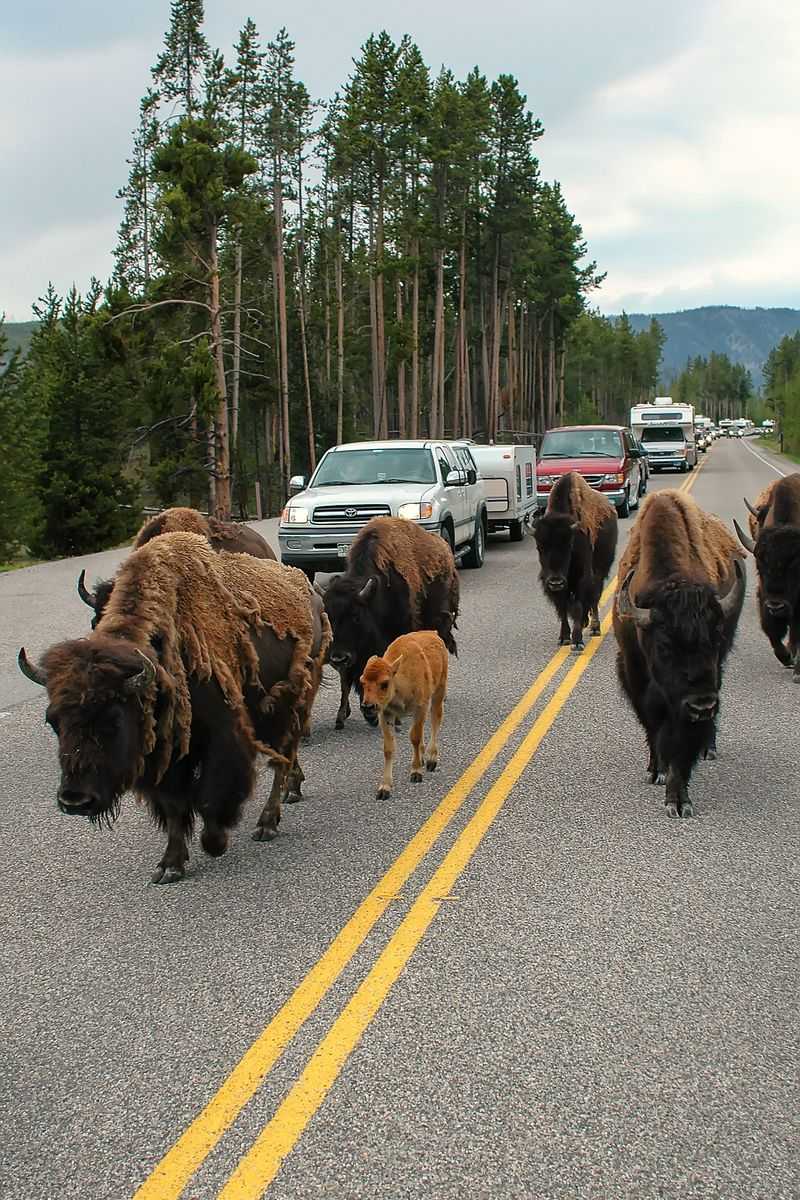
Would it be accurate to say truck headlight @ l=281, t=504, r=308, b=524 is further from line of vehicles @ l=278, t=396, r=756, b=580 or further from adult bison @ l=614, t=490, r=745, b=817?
adult bison @ l=614, t=490, r=745, b=817

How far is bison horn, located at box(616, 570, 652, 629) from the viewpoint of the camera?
22.5 feet

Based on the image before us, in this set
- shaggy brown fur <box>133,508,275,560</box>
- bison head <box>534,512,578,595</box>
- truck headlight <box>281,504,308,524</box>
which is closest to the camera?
shaggy brown fur <box>133,508,275,560</box>

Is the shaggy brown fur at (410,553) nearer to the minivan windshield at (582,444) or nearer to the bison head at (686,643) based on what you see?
the bison head at (686,643)

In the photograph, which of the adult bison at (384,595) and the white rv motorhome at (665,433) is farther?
the white rv motorhome at (665,433)

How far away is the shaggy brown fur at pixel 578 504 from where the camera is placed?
13.0 m

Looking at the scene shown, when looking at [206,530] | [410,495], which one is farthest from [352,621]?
[410,495]

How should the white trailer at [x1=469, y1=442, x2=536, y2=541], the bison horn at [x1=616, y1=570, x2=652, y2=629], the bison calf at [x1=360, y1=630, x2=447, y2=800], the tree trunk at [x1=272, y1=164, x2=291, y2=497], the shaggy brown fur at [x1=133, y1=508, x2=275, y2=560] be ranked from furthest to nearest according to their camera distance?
the tree trunk at [x1=272, y1=164, x2=291, y2=497] < the white trailer at [x1=469, y1=442, x2=536, y2=541] < the shaggy brown fur at [x1=133, y1=508, x2=275, y2=560] < the bison calf at [x1=360, y1=630, x2=447, y2=800] < the bison horn at [x1=616, y1=570, x2=652, y2=629]

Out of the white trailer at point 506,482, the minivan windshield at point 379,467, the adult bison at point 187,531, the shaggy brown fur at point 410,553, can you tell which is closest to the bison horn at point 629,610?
the adult bison at point 187,531

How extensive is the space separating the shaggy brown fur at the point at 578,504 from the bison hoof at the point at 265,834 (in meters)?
7.07

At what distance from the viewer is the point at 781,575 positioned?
1035cm

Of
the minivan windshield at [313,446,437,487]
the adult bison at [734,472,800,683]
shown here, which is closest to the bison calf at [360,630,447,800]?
the adult bison at [734,472,800,683]

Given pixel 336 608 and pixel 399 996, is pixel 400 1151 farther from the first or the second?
pixel 336 608

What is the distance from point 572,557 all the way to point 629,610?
5.67 metres

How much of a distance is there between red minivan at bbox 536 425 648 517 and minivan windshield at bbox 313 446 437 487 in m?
8.43
